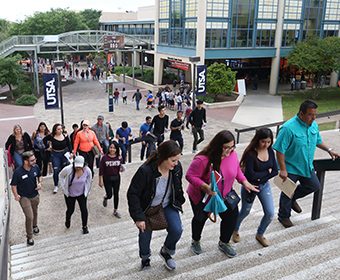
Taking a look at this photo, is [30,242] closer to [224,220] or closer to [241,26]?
[224,220]

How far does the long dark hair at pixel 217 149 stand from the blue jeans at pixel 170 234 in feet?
1.96

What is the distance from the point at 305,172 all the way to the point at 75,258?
3299 mm

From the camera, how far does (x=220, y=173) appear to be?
3939mm

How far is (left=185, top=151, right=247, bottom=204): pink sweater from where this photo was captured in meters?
3.90

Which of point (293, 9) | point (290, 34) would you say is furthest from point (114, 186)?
point (293, 9)

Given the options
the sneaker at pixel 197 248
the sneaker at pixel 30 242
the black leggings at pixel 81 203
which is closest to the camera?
the sneaker at pixel 197 248

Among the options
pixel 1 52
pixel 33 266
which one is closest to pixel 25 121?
pixel 1 52

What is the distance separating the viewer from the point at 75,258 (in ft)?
15.9

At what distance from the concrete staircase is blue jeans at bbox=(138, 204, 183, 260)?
20cm

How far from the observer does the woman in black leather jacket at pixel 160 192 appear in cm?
365

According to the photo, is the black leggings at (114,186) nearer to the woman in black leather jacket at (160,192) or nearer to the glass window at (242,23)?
the woman in black leather jacket at (160,192)

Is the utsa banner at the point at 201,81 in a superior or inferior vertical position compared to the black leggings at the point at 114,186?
superior

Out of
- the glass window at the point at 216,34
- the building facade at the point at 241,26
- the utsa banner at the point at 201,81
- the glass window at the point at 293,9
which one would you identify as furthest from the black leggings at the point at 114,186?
the glass window at the point at 293,9

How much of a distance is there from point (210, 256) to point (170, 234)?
2.03ft
